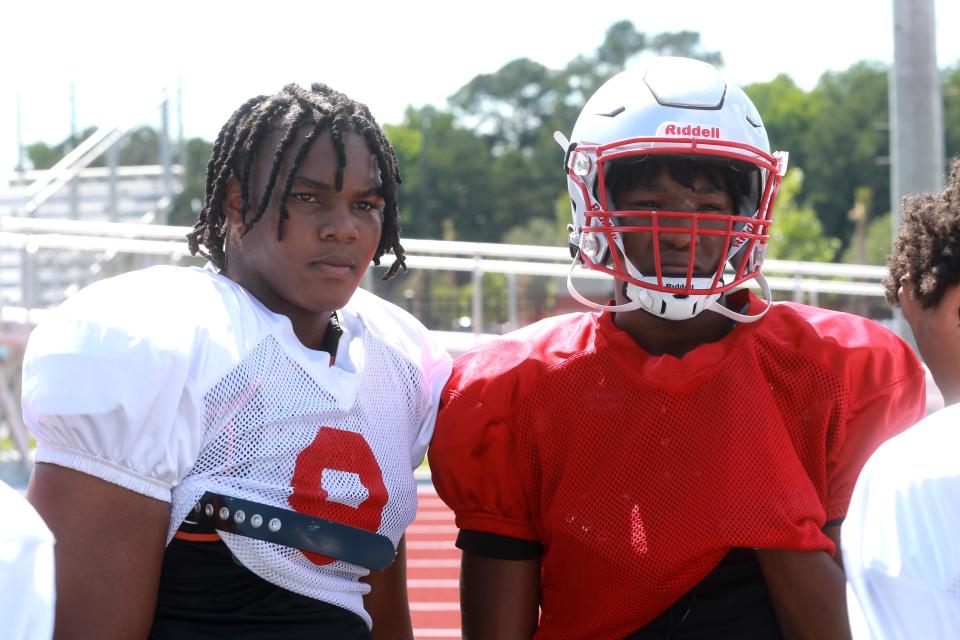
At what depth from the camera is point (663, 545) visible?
2.30 meters

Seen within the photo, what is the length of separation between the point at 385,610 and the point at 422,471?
7.61 m

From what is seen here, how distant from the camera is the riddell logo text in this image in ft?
8.20

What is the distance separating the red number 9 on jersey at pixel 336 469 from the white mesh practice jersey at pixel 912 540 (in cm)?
114

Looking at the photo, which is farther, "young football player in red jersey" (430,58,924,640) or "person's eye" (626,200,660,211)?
"person's eye" (626,200,660,211)

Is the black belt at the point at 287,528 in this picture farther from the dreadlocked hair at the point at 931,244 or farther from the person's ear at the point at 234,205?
the dreadlocked hair at the point at 931,244

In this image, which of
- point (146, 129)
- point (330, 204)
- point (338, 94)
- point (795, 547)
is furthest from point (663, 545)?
point (146, 129)

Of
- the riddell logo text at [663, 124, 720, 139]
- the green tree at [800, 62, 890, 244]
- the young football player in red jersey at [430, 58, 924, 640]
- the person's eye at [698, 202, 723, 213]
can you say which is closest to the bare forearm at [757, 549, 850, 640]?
the young football player in red jersey at [430, 58, 924, 640]

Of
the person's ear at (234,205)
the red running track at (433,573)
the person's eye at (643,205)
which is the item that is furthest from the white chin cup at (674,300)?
the red running track at (433,573)

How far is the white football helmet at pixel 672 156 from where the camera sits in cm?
245

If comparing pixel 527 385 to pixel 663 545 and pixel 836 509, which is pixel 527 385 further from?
pixel 836 509

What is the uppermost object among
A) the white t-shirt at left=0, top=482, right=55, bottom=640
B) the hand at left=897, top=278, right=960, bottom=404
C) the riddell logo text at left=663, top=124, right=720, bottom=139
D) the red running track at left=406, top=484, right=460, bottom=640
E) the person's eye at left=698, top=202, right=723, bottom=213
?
the riddell logo text at left=663, top=124, right=720, bottom=139

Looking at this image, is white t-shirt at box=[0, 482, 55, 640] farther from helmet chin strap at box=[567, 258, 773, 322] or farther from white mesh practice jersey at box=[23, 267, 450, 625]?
helmet chin strap at box=[567, 258, 773, 322]

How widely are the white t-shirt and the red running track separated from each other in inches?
163

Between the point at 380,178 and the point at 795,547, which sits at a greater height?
the point at 380,178
